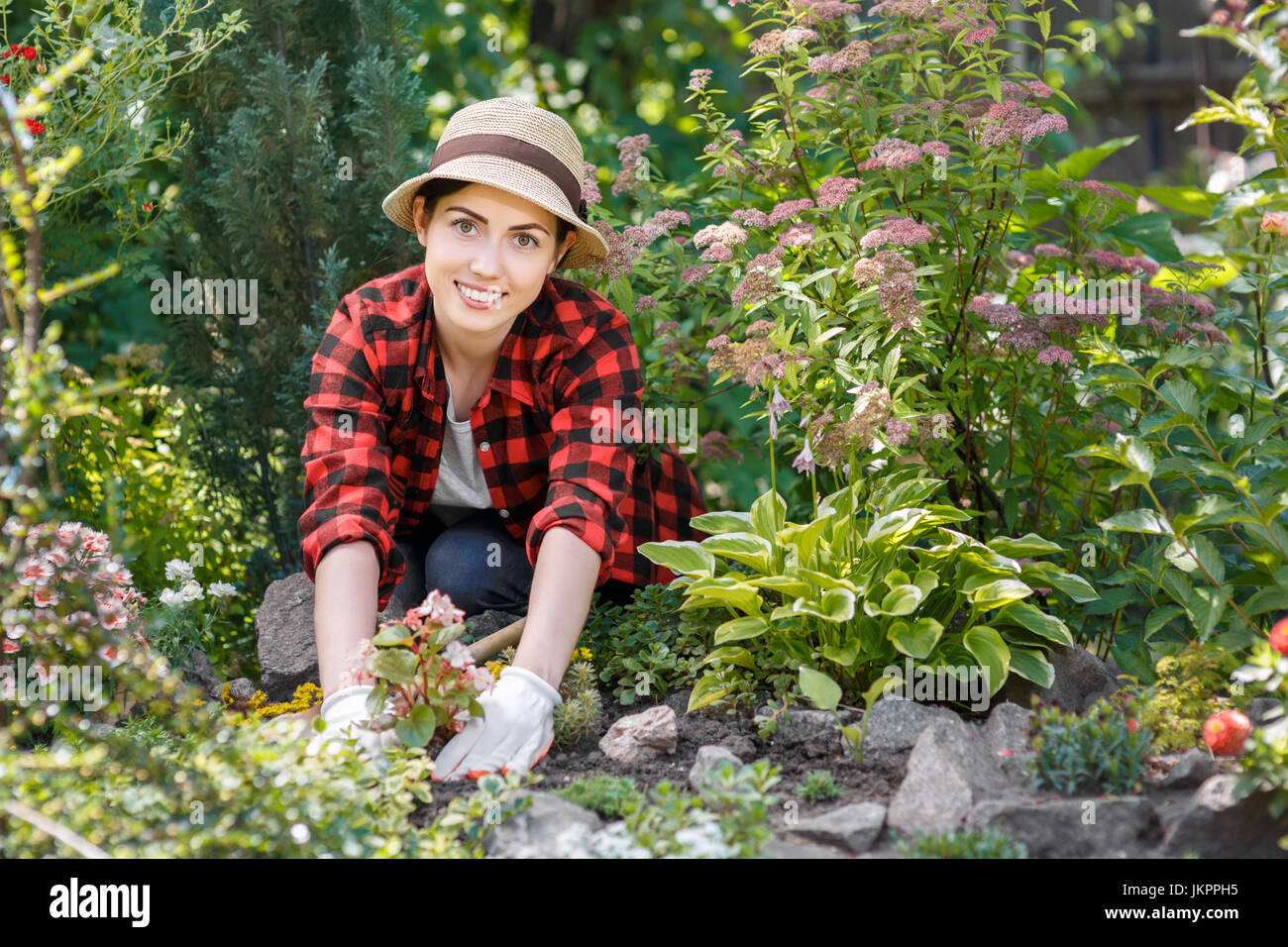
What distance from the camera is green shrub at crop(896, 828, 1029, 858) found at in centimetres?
163

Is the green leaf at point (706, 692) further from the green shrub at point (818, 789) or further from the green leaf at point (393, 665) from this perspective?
the green leaf at point (393, 665)

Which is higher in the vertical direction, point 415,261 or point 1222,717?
point 415,261

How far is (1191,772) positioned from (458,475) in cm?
183

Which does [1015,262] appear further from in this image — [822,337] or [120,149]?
[120,149]

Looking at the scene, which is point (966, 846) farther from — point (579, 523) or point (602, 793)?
point (579, 523)

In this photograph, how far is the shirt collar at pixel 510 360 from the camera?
262cm

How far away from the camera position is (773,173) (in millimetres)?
2898

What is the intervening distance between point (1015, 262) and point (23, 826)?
8.70 feet

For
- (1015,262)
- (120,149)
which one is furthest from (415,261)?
(1015,262)

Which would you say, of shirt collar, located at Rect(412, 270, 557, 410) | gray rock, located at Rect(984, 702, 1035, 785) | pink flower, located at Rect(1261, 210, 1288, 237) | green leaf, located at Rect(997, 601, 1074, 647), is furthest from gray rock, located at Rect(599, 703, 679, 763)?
pink flower, located at Rect(1261, 210, 1288, 237)

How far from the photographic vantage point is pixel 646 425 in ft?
9.58

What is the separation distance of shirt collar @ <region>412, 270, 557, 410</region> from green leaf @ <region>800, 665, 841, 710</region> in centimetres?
99

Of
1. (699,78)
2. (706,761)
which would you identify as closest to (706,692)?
(706,761)

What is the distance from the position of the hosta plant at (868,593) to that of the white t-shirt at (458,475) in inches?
23.9
